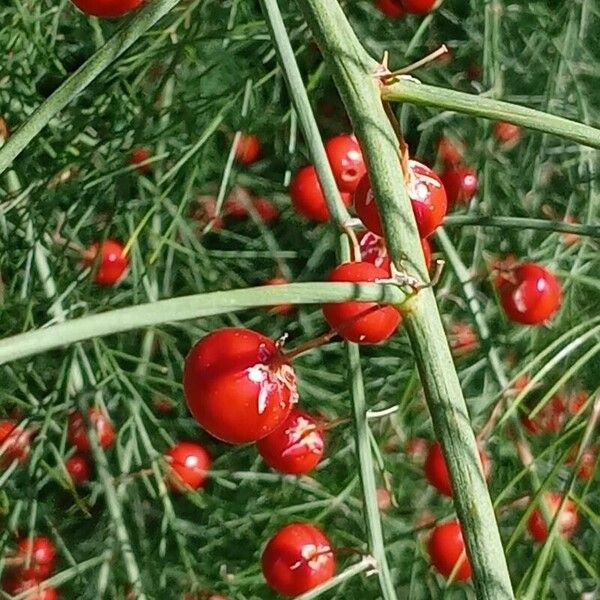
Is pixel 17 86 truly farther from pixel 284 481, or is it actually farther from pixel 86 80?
pixel 86 80

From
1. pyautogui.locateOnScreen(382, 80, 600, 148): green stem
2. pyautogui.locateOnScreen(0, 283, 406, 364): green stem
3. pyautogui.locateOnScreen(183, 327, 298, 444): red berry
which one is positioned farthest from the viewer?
pyautogui.locateOnScreen(183, 327, 298, 444): red berry

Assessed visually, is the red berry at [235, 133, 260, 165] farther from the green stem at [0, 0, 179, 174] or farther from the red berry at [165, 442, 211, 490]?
the green stem at [0, 0, 179, 174]

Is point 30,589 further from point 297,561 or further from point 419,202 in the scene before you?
point 419,202

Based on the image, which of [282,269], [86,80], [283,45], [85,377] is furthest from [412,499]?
[86,80]

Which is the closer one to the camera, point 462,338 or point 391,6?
point 391,6

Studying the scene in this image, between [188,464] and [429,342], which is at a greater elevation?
[429,342]

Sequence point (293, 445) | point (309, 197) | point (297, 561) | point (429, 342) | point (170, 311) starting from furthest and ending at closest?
point (309, 197) < point (297, 561) < point (293, 445) < point (429, 342) < point (170, 311)

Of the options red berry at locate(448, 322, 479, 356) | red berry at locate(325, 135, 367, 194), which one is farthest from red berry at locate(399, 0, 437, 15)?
red berry at locate(448, 322, 479, 356)

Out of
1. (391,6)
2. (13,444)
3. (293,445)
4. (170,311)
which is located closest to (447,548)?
(293,445)
